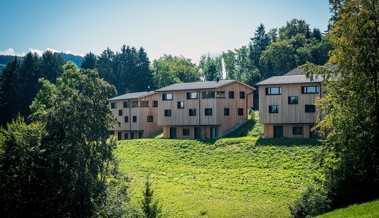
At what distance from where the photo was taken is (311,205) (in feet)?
85.3

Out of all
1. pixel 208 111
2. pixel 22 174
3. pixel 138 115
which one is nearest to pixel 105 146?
pixel 22 174

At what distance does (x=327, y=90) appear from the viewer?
29516mm

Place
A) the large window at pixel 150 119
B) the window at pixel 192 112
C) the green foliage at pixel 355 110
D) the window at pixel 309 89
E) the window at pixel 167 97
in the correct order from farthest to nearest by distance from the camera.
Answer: the large window at pixel 150 119 → the window at pixel 167 97 → the window at pixel 192 112 → the window at pixel 309 89 → the green foliage at pixel 355 110

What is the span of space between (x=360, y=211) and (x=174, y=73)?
295ft

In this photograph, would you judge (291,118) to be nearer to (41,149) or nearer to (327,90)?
(327,90)

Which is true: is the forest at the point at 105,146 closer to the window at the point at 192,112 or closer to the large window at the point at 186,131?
the window at the point at 192,112

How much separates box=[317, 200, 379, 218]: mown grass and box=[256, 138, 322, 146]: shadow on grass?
71.9 ft

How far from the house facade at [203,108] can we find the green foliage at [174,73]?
4058 centimetres

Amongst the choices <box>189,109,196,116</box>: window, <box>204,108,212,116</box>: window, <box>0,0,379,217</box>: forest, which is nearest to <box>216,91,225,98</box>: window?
<box>204,108,212,116</box>: window

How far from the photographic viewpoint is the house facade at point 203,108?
195ft

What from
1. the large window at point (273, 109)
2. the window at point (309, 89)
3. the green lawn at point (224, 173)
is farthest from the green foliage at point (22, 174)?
the window at point (309, 89)

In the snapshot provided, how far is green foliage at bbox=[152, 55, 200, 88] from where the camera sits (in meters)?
105

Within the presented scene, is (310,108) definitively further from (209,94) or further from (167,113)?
(167,113)

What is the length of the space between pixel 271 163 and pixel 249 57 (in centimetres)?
6661
